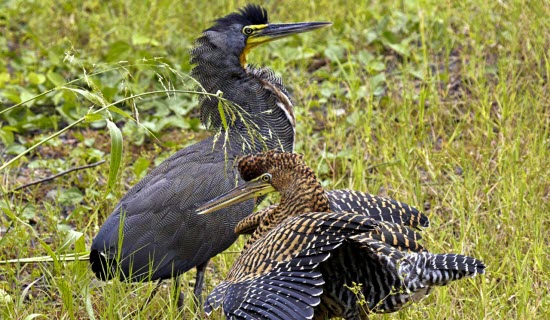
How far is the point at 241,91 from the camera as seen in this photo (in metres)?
5.37

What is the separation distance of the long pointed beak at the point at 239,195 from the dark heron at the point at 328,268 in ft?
0.72

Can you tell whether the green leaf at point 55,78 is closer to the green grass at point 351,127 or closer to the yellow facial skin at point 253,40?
the green grass at point 351,127

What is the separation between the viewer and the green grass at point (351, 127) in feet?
14.9

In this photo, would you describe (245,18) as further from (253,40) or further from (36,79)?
(36,79)

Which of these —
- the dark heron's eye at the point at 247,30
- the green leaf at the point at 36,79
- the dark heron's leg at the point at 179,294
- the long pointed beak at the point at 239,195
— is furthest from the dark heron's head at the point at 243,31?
the green leaf at the point at 36,79

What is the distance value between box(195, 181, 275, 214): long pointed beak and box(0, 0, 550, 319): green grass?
470mm

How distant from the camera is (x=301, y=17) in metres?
7.69

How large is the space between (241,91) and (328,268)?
1.70m

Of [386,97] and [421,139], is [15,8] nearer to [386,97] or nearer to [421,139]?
[386,97]

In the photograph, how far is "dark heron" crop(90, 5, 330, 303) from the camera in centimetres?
462

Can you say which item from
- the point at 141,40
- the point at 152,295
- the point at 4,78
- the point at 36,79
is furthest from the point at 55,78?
the point at 152,295

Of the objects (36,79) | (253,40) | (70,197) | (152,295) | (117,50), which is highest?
(253,40)

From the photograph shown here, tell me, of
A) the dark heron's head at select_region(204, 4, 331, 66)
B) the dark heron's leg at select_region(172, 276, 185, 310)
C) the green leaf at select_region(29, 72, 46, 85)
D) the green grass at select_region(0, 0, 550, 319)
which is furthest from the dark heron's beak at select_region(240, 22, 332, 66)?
the green leaf at select_region(29, 72, 46, 85)

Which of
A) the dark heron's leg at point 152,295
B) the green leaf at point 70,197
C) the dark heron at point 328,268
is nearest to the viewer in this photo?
the dark heron at point 328,268
